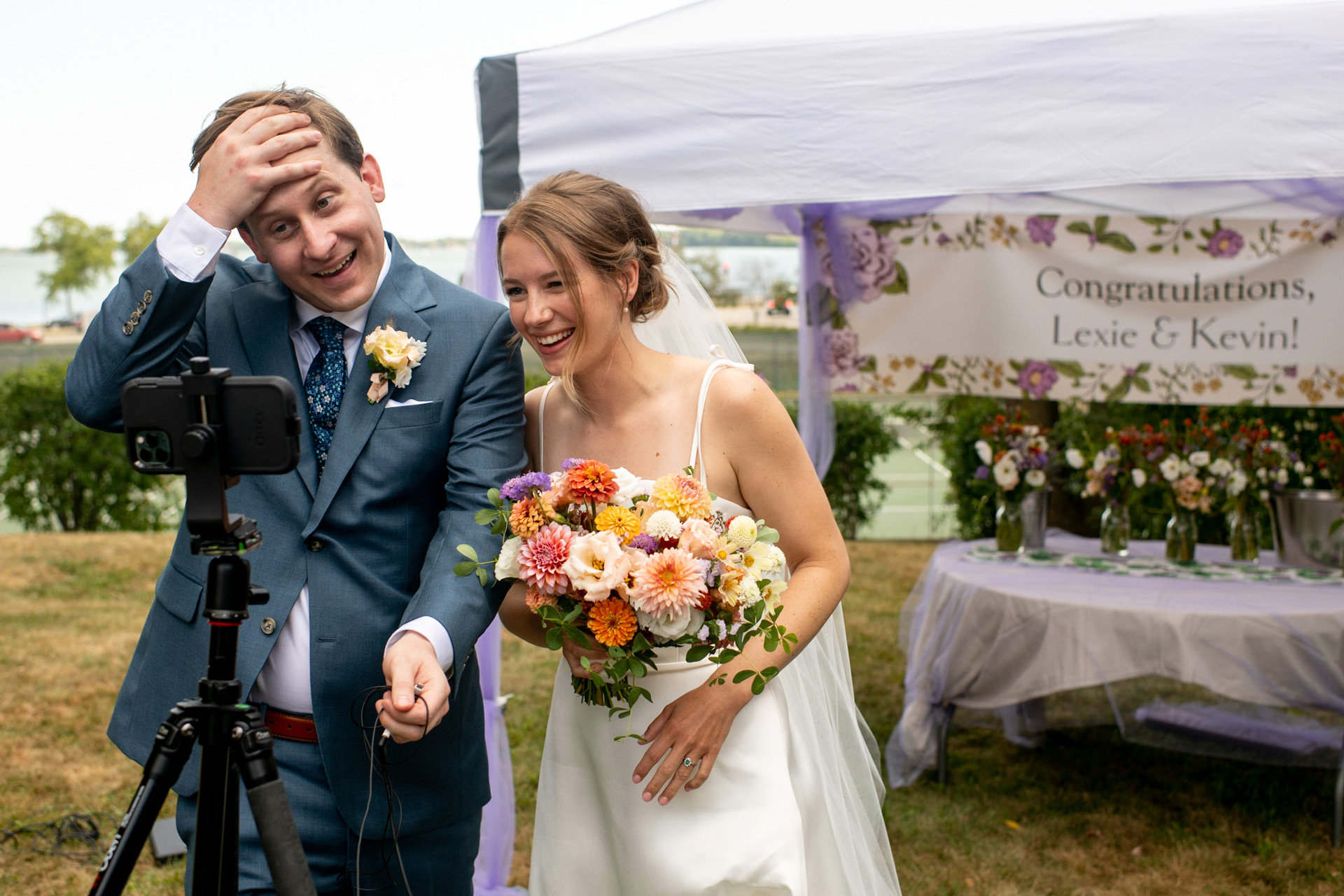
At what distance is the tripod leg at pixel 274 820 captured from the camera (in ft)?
4.46

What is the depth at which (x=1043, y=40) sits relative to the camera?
2.86 metres

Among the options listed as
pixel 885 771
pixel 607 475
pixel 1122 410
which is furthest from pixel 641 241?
pixel 1122 410

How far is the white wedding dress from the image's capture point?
204cm

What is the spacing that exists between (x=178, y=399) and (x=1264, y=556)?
5.00 meters

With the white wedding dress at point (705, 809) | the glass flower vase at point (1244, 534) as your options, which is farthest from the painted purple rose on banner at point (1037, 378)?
the white wedding dress at point (705, 809)

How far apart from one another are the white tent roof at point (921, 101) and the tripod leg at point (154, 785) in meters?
2.10

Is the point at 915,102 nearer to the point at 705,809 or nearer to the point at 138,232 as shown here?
the point at 705,809

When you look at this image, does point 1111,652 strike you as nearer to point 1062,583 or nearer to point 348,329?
point 1062,583

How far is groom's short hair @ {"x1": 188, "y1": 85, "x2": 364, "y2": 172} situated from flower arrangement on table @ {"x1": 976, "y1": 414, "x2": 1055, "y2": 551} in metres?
3.59

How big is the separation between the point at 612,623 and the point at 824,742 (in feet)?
2.88

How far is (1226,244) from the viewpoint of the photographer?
5293 mm

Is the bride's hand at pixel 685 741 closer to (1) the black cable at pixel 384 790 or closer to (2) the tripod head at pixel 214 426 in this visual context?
(1) the black cable at pixel 384 790

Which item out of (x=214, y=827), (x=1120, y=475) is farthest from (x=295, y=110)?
(x=1120, y=475)

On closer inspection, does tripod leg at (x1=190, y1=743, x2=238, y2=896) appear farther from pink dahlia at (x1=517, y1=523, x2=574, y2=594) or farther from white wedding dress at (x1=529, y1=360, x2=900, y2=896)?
white wedding dress at (x1=529, y1=360, x2=900, y2=896)
